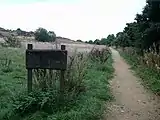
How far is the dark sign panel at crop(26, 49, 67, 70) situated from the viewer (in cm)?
745

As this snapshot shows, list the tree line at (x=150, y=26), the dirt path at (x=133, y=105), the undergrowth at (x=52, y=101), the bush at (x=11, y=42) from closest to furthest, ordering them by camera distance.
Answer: the undergrowth at (x=52, y=101) < the dirt path at (x=133, y=105) < the tree line at (x=150, y=26) < the bush at (x=11, y=42)

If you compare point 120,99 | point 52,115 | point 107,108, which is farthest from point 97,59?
point 52,115

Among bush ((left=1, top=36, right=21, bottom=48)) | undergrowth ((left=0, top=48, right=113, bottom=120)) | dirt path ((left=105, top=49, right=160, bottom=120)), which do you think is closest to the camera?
undergrowth ((left=0, top=48, right=113, bottom=120))

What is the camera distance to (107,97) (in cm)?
919

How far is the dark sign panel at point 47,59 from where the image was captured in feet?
24.5

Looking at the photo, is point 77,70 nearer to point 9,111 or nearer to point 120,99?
point 120,99

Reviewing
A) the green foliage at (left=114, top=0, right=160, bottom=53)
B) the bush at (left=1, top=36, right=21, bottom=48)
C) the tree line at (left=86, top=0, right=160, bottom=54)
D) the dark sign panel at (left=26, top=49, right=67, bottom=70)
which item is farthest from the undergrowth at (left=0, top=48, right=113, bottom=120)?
the bush at (left=1, top=36, right=21, bottom=48)

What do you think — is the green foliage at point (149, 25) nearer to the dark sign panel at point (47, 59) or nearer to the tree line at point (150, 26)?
the tree line at point (150, 26)

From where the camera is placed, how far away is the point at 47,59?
748cm

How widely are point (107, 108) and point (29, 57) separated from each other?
229 cm

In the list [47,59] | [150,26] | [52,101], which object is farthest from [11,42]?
[52,101]

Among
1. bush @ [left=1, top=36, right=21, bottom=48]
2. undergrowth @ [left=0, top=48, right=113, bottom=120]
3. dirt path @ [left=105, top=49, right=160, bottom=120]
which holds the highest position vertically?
bush @ [left=1, top=36, right=21, bottom=48]

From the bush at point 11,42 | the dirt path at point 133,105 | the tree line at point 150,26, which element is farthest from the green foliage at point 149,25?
the bush at point 11,42

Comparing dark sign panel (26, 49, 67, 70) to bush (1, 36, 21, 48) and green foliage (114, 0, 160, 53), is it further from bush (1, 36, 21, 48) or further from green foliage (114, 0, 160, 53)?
bush (1, 36, 21, 48)
